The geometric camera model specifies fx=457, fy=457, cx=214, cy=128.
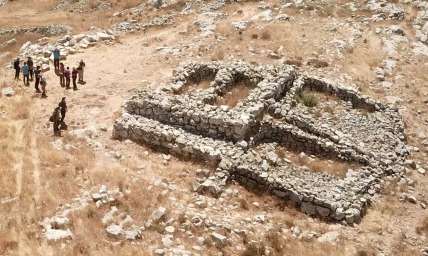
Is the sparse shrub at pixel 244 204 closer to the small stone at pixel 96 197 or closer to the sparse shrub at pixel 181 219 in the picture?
the sparse shrub at pixel 181 219

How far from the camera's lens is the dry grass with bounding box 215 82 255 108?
25.3 m

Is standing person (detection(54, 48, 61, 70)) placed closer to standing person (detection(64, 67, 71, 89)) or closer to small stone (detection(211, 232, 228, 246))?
standing person (detection(64, 67, 71, 89))

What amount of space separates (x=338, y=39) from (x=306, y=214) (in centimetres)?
2111

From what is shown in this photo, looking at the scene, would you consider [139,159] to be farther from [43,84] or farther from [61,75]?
[61,75]

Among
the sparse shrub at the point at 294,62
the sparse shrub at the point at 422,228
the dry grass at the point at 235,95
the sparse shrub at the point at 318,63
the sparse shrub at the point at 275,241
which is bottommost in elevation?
the sparse shrub at the point at 422,228

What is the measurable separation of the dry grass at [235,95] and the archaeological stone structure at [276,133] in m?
0.22

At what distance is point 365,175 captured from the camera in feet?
69.3

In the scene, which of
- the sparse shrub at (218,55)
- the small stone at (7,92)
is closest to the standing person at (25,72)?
the small stone at (7,92)

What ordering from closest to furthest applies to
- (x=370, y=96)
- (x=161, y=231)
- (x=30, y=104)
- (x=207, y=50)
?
(x=161, y=231), (x=30, y=104), (x=370, y=96), (x=207, y=50)

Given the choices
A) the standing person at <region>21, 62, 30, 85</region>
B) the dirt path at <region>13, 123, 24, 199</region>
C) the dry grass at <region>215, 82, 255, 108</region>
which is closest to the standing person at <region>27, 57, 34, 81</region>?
the standing person at <region>21, 62, 30, 85</region>

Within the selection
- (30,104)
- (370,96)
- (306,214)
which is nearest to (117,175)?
(306,214)

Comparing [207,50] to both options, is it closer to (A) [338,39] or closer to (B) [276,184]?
(A) [338,39]

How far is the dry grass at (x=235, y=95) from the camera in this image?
83.0 feet

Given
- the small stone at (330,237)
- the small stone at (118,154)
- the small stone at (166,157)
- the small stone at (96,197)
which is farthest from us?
the small stone at (166,157)
